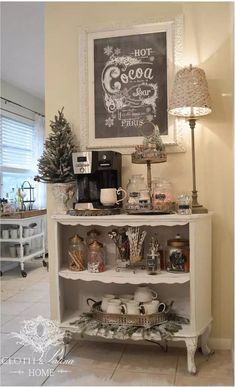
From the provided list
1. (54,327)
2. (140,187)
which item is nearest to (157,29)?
(140,187)

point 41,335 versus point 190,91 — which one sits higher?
point 190,91

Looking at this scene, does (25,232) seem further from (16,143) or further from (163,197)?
(163,197)

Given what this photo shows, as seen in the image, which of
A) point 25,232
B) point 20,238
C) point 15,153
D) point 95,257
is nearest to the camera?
point 95,257

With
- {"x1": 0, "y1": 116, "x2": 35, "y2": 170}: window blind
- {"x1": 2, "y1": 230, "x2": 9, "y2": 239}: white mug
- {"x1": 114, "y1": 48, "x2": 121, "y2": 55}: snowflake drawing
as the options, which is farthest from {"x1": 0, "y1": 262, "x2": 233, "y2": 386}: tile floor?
{"x1": 0, "y1": 116, "x2": 35, "y2": 170}: window blind

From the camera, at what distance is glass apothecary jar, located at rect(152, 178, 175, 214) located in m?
2.01

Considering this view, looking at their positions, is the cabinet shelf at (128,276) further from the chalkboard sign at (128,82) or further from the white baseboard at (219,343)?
the chalkboard sign at (128,82)

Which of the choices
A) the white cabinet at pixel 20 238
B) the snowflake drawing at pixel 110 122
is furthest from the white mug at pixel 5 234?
the snowflake drawing at pixel 110 122

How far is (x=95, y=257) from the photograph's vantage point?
2.10m

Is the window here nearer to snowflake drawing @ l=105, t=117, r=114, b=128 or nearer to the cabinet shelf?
snowflake drawing @ l=105, t=117, r=114, b=128

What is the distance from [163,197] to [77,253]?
2.04 ft

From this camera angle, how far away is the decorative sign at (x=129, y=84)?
2.22 metres

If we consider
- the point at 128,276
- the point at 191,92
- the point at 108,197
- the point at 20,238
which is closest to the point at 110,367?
the point at 128,276

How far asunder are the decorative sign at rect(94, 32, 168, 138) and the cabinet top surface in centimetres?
59

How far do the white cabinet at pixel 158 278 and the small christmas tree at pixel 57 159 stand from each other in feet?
0.90
